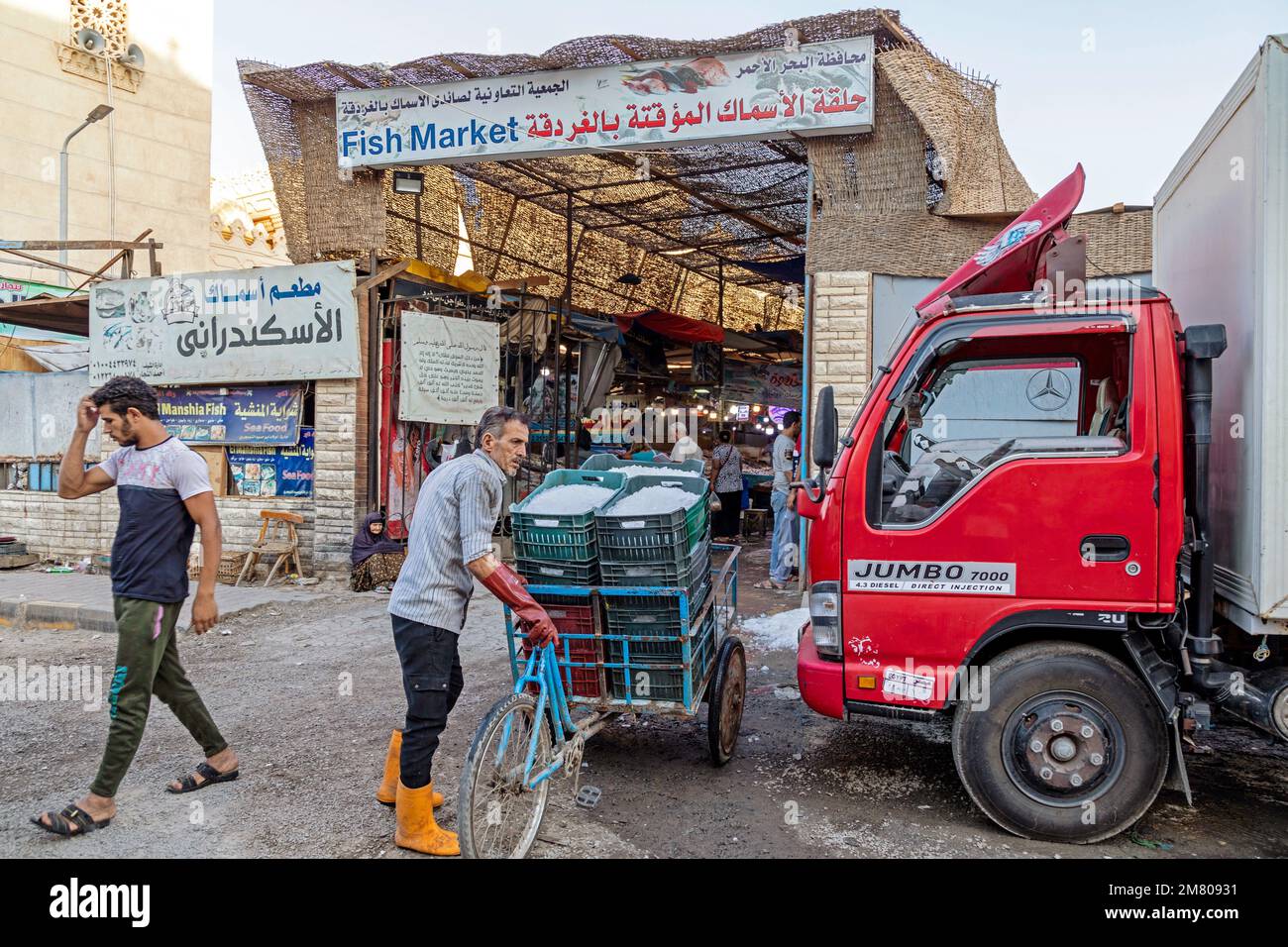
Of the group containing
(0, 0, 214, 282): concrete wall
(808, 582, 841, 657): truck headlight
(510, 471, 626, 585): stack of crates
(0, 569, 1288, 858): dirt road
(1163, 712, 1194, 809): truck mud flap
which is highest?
(0, 0, 214, 282): concrete wall

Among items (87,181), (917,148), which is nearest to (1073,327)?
(917,148)

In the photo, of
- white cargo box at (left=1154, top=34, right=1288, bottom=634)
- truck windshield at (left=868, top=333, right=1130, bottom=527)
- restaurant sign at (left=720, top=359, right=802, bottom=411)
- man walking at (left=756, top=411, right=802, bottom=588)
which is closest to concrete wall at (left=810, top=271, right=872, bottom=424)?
man walking at (left=756, top=411, right=802, bottom=588)

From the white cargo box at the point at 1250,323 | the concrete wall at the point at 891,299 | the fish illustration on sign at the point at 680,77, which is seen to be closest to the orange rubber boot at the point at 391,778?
the white cargo box at the point at 1250,323

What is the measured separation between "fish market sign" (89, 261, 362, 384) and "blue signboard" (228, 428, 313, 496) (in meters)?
0.88

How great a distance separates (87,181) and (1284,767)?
28908mm

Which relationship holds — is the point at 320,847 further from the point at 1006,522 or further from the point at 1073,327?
the point at 1073,327

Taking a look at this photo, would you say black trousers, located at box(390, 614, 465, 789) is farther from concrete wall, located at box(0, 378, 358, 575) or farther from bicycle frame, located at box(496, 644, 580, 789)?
concrete wall, located at box(0, 378, 358, 575)

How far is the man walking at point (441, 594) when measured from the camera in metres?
3.42

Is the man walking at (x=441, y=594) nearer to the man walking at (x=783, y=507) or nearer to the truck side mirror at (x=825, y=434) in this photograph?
the truck side mirror at (x=825, y=434)

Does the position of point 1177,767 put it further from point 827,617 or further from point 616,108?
point 616,108

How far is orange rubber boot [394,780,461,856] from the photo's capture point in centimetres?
347

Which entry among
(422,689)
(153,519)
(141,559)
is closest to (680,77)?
(153,519)

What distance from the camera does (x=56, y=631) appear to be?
8.21 m

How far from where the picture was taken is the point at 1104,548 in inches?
143
